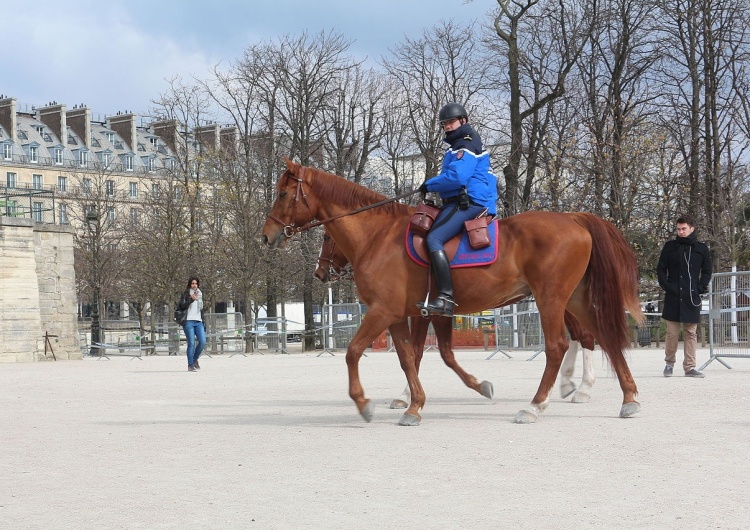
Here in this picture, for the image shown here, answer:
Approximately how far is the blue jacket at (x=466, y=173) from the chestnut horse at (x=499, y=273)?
41cm

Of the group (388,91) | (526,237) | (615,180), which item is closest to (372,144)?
(388,91)

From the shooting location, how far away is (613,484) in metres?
7.12

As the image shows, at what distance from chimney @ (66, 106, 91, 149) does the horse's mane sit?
10173 centimetres

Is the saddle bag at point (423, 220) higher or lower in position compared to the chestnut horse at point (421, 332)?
higher

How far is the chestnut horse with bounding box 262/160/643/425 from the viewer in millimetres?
11055

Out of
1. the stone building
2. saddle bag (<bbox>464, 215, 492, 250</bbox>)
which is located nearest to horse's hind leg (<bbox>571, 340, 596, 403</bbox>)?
saddle bag (<bbox>464, 215, 492, 250</bbox>)

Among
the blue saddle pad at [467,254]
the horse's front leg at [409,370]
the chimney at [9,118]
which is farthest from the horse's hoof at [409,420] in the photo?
the chimney at [9,118]

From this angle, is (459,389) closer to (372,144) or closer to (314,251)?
(314,251)

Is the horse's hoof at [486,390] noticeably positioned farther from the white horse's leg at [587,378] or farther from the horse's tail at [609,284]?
the horse's tail at [609,284]

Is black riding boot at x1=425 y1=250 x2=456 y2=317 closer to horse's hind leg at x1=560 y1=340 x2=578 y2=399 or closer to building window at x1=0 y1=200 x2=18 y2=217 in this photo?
horse's hind leg at x1=560 y1=340 x2=578 y2=399

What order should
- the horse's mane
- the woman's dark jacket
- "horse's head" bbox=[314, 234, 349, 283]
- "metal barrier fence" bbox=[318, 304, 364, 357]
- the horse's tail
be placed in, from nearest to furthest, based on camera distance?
the horse's tail, the horse's mane, "horse's head" bbox=[314, 234, 349, 283], the woman's dark jacket, "metal barrier fence" bbox=[318, 304, 364, 357]

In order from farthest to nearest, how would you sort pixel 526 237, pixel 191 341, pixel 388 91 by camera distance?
pixel 388 91, pixel 191 341, pixel 526 237

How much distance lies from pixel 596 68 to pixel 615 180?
6327mm

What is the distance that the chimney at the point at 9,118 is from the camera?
104 meters
